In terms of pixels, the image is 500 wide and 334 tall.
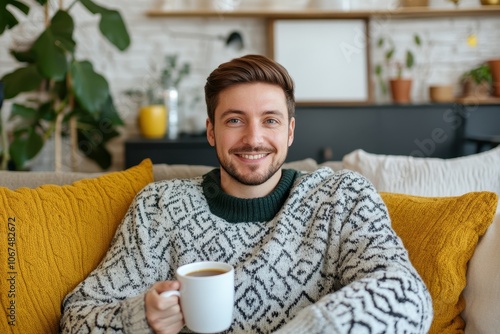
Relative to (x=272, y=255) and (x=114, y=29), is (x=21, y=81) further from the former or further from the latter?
(x=272, y=255)

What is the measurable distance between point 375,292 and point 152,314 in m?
0.41

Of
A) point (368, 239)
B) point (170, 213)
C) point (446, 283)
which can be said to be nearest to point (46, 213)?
point (170, 213)

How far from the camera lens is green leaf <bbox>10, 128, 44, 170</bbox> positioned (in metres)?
2.89

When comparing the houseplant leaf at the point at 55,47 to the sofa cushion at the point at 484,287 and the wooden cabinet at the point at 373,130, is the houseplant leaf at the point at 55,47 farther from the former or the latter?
the sofa cushion at the point at 484,287

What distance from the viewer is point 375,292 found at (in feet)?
3.13

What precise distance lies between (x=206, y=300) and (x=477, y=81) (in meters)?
3.21

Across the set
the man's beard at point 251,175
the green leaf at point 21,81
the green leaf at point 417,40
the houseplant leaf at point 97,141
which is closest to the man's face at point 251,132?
the man's beard at point 251,175

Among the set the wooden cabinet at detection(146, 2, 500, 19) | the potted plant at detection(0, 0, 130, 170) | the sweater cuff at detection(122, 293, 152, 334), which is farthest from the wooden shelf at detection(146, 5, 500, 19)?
the sweater cuff at detection(122, 293, 152, 334)

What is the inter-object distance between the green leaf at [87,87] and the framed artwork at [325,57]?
1332 mm

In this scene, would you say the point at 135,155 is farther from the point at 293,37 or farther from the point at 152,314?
the point at 152,314

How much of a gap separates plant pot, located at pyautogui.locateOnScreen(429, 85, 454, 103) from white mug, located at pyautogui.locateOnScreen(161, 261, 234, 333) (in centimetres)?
302

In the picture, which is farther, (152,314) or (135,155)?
(135,155)

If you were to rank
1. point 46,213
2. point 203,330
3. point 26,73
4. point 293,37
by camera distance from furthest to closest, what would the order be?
point 293,37, point 26,73, point 46,213, point 203,330

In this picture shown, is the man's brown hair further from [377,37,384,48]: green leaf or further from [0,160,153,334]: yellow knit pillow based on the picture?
[377,37,384,48]: green leaf
